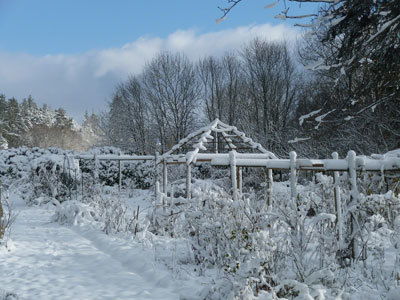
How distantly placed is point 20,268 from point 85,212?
3.59 m

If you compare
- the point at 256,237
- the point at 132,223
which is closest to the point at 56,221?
the point at 132,223

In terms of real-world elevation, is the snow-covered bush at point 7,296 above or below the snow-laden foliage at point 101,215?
below

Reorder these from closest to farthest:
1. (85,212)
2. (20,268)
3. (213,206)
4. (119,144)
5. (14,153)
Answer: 1. (213,206)
2. (20,268)
3. (85,212)
4. (14,153)
5. (119,144)

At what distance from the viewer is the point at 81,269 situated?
4938mm

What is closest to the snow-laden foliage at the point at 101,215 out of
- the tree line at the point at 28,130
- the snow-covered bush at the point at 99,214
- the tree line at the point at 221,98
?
the snow-covered bush at the point at 99,214

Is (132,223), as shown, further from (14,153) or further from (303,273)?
(14,153)

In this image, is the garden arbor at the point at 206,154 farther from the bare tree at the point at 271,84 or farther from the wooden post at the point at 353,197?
the bare tree at the point at 271,84

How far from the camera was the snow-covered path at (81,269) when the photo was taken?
401 centimetres

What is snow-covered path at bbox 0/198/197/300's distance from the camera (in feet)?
13.2

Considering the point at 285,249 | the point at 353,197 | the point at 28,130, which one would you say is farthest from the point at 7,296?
the point at 28,130

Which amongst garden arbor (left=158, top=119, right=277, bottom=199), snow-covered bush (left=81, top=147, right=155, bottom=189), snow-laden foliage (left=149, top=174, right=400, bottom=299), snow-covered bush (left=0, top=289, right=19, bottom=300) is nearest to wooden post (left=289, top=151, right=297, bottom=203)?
snow-laden foliage (left=149, top=174, right=400, bottom=299)

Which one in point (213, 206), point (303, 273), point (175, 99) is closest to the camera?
point (303, 273)

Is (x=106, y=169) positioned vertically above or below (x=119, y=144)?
below

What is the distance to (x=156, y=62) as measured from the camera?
97.3 feet
